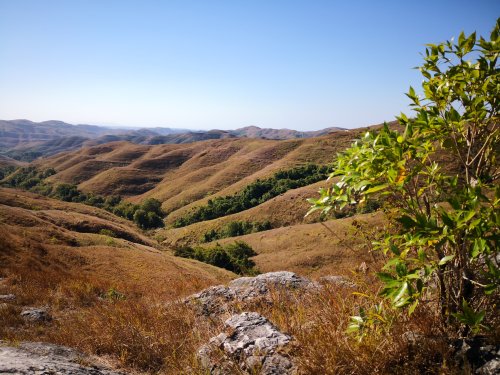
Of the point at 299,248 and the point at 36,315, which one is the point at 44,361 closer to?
the point at 36,315

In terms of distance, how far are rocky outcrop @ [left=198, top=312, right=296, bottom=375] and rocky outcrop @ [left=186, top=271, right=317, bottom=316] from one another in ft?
6.00

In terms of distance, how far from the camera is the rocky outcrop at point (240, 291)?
6.18 m

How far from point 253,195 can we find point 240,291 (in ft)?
262

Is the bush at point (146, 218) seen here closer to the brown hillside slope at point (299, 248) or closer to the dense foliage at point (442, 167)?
the brown hillside slope at point (299, 248)

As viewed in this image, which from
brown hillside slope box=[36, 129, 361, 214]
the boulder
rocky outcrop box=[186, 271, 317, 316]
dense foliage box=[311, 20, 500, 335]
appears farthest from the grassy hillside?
dense foliage box=[311, 20, 500, 335]

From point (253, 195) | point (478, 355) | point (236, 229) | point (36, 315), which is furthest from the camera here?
point (253, 195)

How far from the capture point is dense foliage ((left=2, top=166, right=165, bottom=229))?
85500 mm

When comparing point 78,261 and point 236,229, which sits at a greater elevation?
point 78,261

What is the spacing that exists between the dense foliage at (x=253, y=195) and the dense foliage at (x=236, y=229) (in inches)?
525

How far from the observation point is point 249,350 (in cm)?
348

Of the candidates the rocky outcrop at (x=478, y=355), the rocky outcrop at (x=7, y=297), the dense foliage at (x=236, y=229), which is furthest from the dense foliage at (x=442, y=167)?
the dense foliage at (x=236, y=229)

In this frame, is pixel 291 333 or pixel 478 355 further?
pixel 291 333

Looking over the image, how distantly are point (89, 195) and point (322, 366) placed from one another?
113m

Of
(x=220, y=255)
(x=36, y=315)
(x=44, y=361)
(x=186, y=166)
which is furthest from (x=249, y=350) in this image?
(x=186, y=166)
